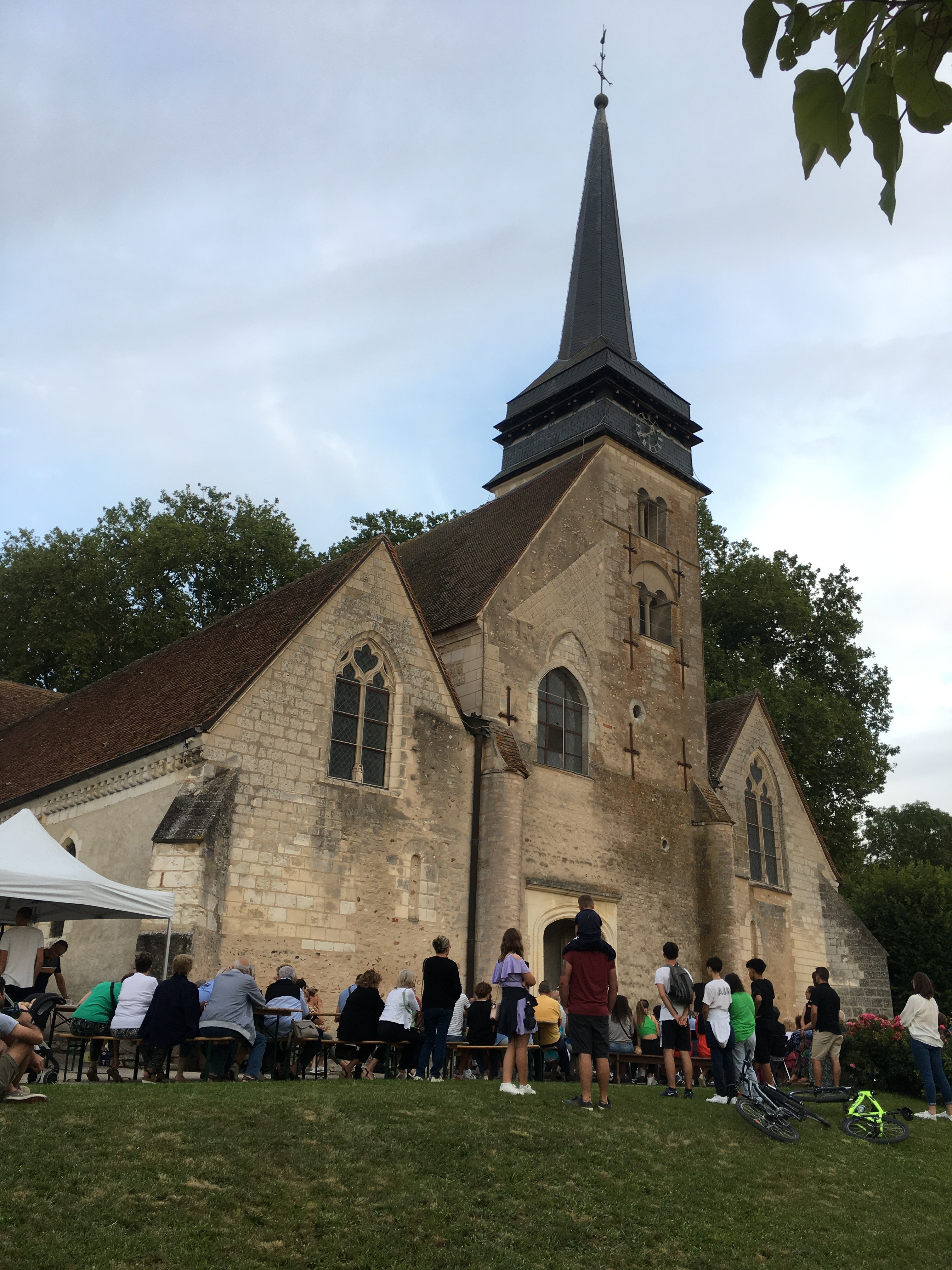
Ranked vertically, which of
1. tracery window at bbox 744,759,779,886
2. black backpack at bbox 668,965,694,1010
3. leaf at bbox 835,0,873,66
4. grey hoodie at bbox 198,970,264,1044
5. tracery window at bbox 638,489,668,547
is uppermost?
tracery window at bbox 638,489,668,547

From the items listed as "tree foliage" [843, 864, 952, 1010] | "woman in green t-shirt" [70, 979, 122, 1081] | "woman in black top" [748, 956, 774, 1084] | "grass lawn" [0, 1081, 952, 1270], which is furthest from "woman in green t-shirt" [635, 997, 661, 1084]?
"tree foliage" [843, 864, 952, 1010]

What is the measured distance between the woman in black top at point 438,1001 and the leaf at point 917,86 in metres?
9.54

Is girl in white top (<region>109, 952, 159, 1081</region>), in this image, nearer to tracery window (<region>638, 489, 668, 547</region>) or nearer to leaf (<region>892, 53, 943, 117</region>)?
leaf (<region>892, 53, 943, 117</region>)

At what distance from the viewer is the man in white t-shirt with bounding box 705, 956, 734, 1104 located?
1183cm

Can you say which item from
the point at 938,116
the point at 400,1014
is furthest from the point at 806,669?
the point at 938,116

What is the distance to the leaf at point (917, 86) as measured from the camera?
9.57ft

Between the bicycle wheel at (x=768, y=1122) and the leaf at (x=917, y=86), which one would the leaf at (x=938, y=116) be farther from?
the bicycle wheel at (x=768, y=1122)

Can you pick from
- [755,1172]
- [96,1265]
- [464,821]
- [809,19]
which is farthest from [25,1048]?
[464,821]

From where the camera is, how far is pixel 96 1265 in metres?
5.54

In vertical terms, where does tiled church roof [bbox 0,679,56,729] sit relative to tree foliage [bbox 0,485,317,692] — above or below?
below

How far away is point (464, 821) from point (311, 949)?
12.7 feet

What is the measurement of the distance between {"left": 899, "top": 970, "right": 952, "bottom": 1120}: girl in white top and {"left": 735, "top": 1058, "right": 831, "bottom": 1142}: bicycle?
1.35 metres

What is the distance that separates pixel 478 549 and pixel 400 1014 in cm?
1396

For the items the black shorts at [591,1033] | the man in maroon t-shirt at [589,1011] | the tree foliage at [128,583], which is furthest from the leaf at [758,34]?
the tree foliage at [128,583]
